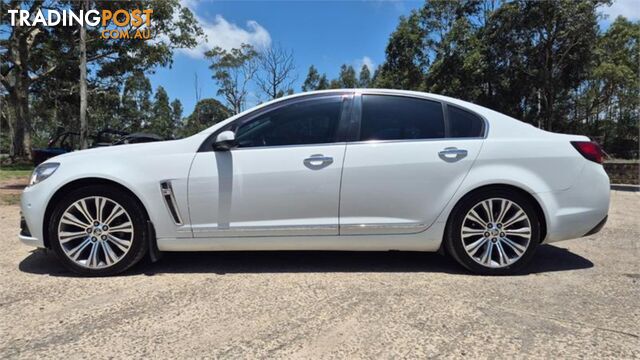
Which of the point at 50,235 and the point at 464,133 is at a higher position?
the point at 464,133

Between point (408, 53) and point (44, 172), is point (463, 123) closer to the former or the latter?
point (44, 172)

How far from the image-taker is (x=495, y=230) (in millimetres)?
3617

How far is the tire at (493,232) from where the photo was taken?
142 inches

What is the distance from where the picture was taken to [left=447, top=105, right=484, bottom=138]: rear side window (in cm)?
369

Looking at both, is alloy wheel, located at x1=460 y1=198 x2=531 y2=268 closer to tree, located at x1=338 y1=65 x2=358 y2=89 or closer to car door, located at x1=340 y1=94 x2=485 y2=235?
car door, located at x1=340 y1=94 x2=485 y2=235

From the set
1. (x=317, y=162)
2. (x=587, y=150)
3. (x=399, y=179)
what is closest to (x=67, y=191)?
(x=317, y=162)

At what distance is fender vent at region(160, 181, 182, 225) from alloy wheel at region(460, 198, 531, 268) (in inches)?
89.9

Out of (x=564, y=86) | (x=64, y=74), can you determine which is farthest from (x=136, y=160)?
(x=564, y=86)

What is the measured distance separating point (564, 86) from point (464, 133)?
2170 centimetres

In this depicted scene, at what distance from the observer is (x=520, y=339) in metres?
2.51

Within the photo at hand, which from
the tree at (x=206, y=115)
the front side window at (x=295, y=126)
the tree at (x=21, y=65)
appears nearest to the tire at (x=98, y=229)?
the front side window at (x=295, y=126)

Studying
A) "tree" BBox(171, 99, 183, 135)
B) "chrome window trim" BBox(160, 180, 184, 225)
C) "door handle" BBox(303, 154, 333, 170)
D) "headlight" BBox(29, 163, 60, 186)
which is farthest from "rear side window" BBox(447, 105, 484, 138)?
"tree" BBox(171, 99, 183, 135)

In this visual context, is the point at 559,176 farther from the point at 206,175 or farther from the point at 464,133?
the point at 206,175

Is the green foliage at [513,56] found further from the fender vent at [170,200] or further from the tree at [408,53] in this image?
the fender vent at [170,200]
